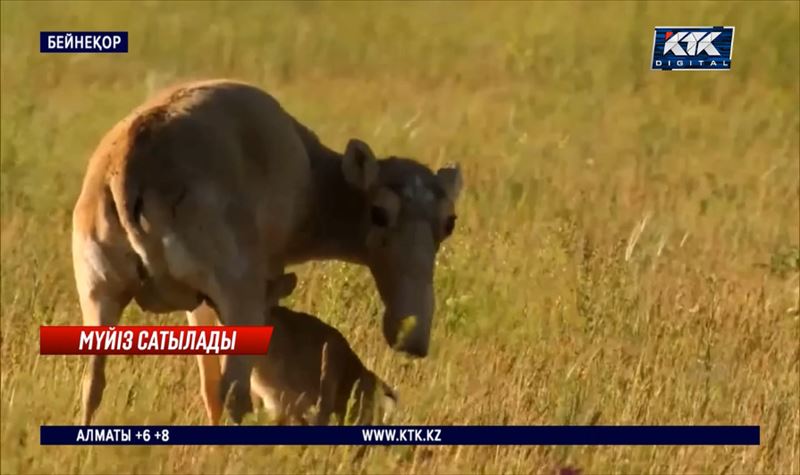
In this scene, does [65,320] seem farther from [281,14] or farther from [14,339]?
[281,14]

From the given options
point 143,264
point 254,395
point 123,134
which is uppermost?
point 123,134

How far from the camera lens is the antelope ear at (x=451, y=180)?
30.2ft

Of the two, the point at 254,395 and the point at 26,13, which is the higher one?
the point at 26,13

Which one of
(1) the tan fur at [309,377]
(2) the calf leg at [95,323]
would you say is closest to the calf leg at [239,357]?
(2) the calf leg at [95,323]

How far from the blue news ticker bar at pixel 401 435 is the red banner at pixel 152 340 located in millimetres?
Answer: 357

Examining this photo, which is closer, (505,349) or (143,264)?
(143,264)

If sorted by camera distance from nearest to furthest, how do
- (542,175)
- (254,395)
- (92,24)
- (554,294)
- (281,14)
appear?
(254,395) < (554,294) < (542,175) < (92,24) < (281,14)

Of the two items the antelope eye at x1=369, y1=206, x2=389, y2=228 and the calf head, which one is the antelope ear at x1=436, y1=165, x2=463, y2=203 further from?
the antelope eye at x1=369, y1=206, x2=389, y2=228

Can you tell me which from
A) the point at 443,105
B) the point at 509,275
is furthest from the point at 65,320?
the point at 443,105

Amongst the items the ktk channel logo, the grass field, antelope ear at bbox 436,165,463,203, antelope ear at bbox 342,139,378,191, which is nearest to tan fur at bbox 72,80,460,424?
antelope ear at bbox 342,139,378,191

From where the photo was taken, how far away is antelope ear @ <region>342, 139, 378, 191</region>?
8.98 meters

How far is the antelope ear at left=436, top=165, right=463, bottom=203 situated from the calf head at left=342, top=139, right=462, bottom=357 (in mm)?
42

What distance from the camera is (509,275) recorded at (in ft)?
38.1

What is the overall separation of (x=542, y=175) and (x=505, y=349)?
204 inches
